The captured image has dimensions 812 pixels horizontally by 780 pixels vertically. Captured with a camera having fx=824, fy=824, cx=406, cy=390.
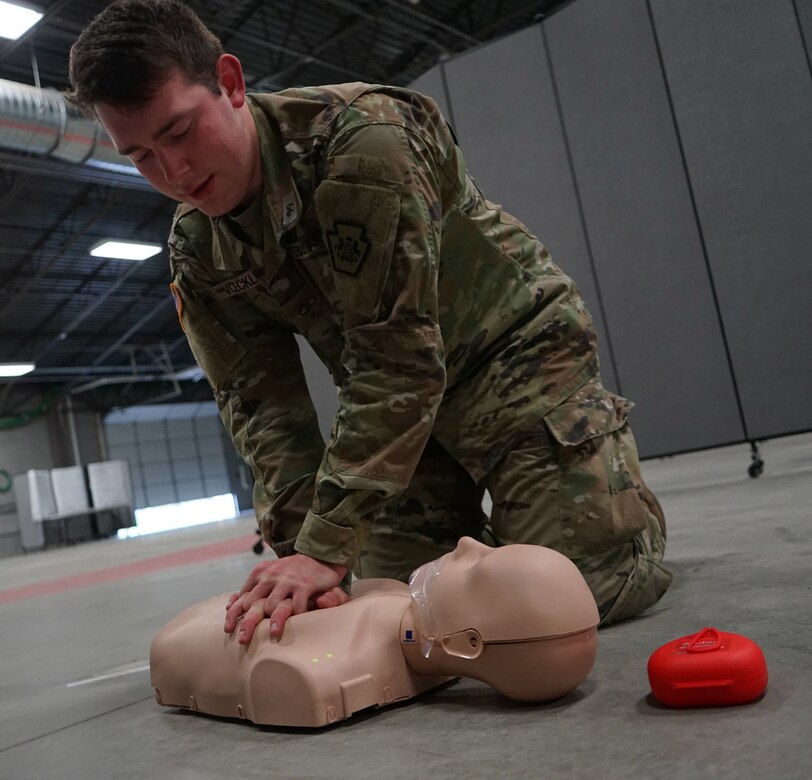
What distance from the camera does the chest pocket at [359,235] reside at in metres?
1.25

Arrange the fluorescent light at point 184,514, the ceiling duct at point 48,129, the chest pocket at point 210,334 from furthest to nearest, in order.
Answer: the fluorescent light at point 184,514, the ceiling duct at point 48,129, the chest pocket at point 210,334

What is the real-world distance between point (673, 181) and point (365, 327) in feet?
11.7

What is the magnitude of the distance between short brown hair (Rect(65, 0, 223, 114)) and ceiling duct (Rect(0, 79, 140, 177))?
6.05m

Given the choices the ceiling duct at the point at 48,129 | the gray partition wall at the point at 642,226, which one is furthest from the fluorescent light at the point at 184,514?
the gray partition wall at the point at 642,226

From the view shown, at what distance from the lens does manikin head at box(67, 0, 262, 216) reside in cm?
121

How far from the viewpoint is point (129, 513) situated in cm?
1803

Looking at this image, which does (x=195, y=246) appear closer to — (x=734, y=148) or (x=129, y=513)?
(x=734, y=148)

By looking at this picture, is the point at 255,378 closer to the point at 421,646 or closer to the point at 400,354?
the point at 400,354

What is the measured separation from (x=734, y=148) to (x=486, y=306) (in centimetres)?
314

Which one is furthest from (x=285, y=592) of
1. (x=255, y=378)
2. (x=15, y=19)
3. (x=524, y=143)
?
(x=15, y=19)

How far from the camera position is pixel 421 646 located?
115cm

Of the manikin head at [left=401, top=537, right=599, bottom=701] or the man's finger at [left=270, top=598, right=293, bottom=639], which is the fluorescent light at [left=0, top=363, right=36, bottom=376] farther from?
the manikin head at [left=401, top=537, right=599, bottom=701]

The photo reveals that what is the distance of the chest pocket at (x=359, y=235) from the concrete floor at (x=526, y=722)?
24.3 inches

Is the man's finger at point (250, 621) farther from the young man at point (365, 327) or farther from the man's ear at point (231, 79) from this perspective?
the man's ear at point (231, 79)
